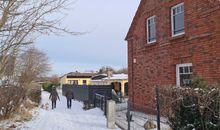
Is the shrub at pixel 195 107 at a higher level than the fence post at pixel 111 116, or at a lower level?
higher

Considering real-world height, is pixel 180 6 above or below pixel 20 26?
above

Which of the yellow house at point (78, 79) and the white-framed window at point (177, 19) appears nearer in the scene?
the white-framed window at point (177, 19)

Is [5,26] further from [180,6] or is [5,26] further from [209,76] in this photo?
[180,6]

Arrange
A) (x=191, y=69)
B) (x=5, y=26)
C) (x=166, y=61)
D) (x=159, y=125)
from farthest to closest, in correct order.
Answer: (x=166, y=61) → (x=191, y=69) → (x=159, y=125) → (x=5, y=26)

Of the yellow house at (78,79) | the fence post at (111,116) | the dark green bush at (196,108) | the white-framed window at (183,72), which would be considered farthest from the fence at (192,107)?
the yellow house at (78,79)

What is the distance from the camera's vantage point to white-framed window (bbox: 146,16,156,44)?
22641 mm

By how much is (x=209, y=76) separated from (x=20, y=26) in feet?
29.2

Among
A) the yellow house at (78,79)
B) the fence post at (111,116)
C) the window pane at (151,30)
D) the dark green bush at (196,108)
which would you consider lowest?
the fence post at (111,116)

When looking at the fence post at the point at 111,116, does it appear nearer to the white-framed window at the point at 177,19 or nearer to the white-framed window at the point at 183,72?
the white-framed window at the point at 183,72

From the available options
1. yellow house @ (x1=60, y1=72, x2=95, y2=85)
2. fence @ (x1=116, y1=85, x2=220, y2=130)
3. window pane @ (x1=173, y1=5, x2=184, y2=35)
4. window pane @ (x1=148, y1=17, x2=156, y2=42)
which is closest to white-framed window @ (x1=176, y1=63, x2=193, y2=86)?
window pane @ (x1=173, y1=5, x2=184, y2=35)

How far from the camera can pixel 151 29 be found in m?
23.2

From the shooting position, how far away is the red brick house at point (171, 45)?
16.8m

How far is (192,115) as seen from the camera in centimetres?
907

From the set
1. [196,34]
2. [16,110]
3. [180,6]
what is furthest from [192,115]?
[16,110]
